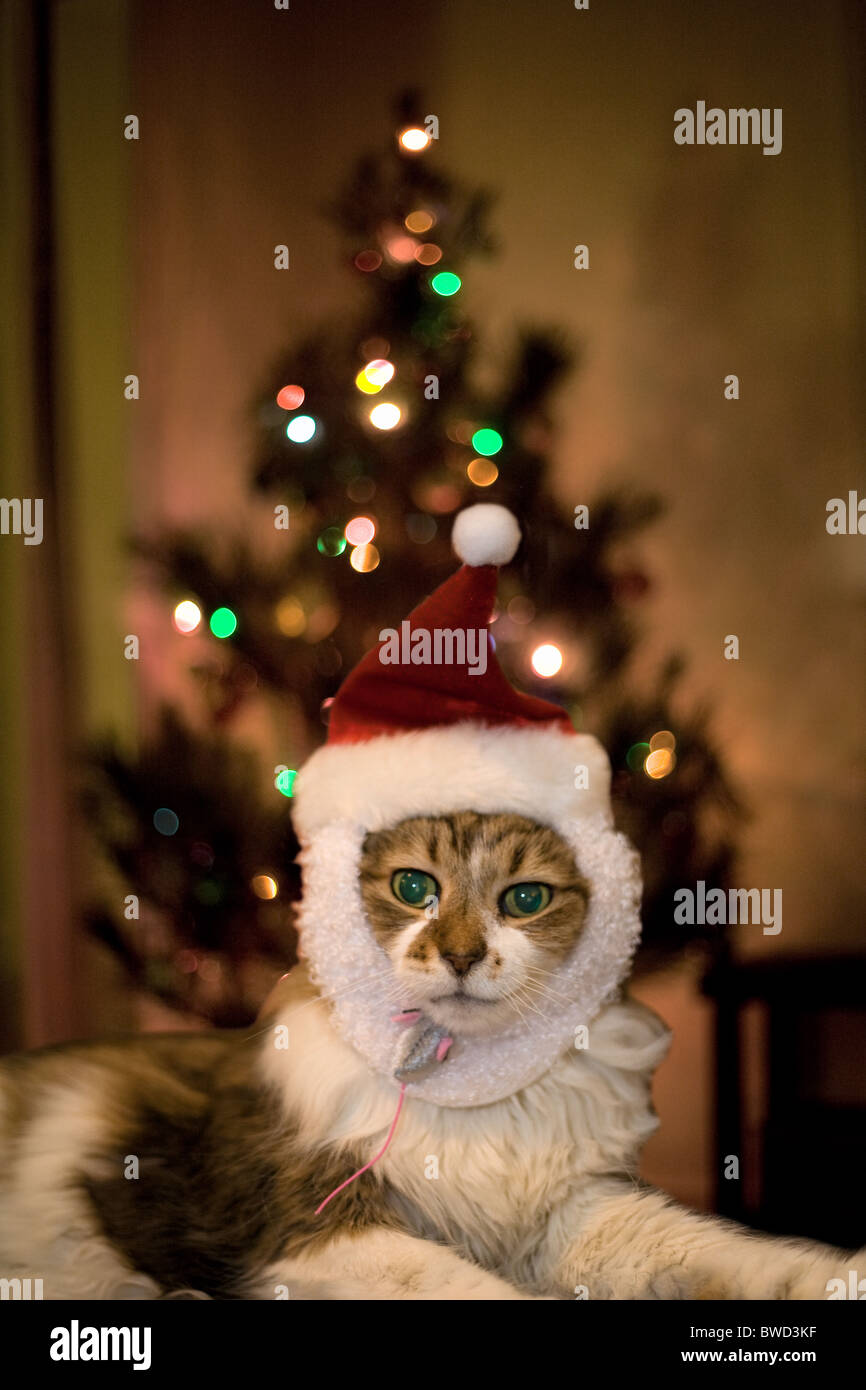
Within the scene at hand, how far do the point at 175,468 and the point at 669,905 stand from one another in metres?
1.35

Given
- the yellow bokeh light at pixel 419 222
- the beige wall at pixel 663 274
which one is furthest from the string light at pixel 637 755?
the yellow bokeh light at pixel 419 222

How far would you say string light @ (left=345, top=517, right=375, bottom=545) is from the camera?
165 centimetres

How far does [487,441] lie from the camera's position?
1661mm

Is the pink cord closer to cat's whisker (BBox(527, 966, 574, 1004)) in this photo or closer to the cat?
the cat

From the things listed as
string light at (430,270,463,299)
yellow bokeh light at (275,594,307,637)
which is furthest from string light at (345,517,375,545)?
string light at (430,270,463,299)

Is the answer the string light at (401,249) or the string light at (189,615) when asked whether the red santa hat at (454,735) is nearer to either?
the string light at (189,615)

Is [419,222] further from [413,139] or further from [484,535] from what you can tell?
[484,535]

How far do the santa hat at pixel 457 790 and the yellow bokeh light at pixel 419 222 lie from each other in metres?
0.83

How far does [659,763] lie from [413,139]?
107 centimetres

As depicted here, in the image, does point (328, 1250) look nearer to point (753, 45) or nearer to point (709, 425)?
point (709, 425)

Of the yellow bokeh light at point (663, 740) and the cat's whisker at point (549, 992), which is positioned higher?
the yellow bokeh light at point (663, 740)

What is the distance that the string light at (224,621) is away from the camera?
65.3 inches

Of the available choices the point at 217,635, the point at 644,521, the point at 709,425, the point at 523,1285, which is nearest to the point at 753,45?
the point at 709,425

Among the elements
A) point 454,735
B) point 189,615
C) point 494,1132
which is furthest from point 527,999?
point 189,615
